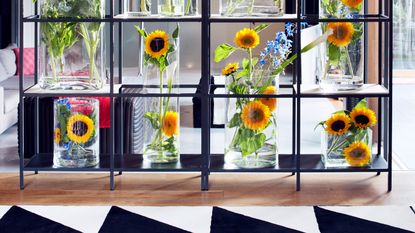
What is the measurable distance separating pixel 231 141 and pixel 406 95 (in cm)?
379

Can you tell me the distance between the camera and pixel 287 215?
3.21 metres

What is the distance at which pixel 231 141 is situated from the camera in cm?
351

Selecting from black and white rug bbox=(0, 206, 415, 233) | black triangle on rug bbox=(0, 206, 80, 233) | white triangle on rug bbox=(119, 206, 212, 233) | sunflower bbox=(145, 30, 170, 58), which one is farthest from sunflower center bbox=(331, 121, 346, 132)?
black triangle on rug bbox=(0, 206, 80, 233)

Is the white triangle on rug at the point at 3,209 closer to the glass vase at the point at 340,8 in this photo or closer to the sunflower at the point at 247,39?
the sunflower at the point at 247,39

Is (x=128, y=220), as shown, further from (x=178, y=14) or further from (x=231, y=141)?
(x=178, y=14)

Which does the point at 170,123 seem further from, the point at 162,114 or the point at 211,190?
the point at 211,190

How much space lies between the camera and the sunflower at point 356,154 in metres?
3.50

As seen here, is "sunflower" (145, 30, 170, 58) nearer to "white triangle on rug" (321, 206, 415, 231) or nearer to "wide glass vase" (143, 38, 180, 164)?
"wide glass vase" (143, 38, 180, 164)

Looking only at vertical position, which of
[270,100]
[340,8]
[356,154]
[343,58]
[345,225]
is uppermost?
[340,8]

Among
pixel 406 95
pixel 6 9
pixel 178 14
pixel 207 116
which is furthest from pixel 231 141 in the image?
pixel 6 9

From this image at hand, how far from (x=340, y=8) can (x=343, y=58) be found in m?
0.20

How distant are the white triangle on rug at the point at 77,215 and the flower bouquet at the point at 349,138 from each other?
2.93 ft

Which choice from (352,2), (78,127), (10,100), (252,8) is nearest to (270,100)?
(252,8)

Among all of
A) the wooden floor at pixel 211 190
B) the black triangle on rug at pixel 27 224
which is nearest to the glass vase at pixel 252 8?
the wooden floor at pixel 211 190
